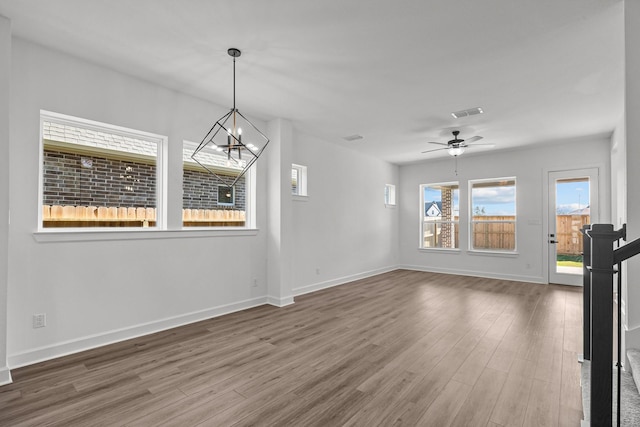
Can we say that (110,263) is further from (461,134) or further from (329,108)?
(461,134)

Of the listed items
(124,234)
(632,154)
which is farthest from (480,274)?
(124,234)

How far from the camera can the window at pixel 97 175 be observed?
318 centimetres

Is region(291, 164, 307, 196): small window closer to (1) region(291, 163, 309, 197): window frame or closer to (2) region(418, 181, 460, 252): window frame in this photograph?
(1) region(291, 163, 309, 197): window frame

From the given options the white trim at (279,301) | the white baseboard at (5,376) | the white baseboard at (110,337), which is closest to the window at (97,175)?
the white baseboard at (110,337)

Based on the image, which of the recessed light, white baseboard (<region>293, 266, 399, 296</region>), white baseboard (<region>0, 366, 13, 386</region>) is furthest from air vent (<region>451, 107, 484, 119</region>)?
white baseboard (<region>0, 366, 13, 386</region>)

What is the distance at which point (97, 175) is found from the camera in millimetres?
3465

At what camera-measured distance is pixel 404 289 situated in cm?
607

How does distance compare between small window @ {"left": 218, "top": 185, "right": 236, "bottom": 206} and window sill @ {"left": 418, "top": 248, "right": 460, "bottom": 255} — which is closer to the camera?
small window @ {"left": 218, "top": 185, "right": 236, "bottom": 206}

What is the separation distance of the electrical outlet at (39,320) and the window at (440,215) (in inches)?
295

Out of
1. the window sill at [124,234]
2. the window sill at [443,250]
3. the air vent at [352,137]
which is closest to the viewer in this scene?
the window sill at [124,234]

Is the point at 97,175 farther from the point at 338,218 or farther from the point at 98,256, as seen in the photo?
the point at 338,218

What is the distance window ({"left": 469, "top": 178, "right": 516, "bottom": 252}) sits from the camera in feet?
23.7

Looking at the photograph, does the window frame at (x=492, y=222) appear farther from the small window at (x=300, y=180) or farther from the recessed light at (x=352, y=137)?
the small window at (x=300, y=180)

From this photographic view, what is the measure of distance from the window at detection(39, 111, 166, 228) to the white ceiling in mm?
731
